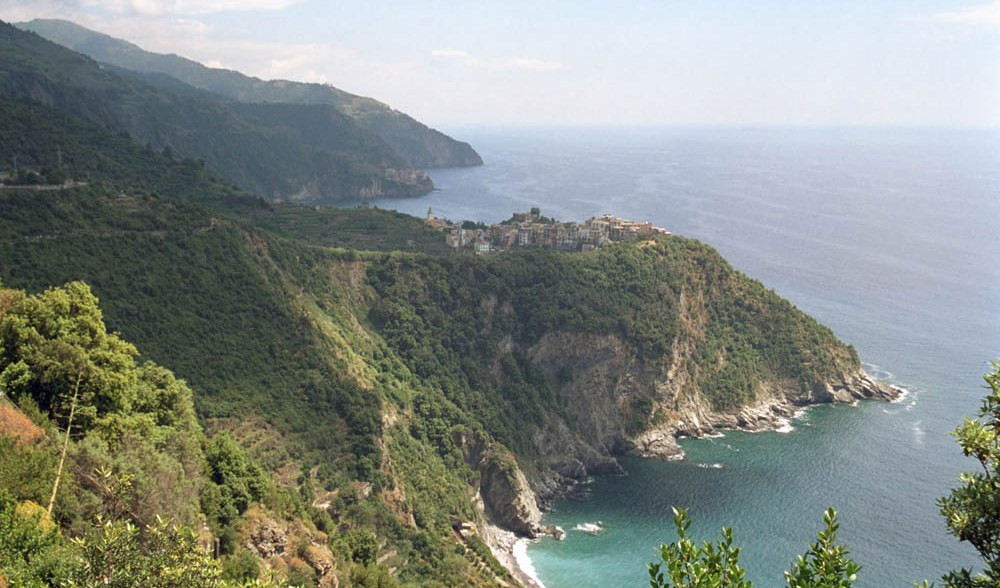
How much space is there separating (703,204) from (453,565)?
139211 millimetres

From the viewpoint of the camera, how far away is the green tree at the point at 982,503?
11.7 metres

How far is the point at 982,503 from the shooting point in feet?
39.1

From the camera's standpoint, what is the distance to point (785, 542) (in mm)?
54594

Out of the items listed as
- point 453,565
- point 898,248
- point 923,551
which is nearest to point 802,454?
point 923,551

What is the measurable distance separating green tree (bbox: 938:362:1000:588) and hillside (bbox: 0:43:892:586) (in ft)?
66.3

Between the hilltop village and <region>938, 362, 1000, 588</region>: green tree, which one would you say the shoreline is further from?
<region>938, 362, 1000, 588</region>: green tree

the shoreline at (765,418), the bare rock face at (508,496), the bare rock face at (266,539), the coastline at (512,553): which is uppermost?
the bare rock face at (266,539)

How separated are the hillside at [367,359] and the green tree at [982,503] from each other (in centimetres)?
2020

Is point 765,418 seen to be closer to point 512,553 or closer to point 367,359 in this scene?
point 512,553

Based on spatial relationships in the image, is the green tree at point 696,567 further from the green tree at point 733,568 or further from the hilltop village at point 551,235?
the hilltop village at point 551,235

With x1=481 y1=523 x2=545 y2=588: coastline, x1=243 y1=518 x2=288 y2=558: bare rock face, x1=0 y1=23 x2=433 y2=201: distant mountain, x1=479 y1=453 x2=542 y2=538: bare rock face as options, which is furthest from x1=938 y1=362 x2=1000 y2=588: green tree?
x1=0 y1=23 x2=433 y2=201: distant mountain

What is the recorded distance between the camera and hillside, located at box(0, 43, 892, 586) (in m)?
33.1

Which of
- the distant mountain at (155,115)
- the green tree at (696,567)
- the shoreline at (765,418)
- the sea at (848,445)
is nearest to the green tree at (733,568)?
the green tree at (696,567)

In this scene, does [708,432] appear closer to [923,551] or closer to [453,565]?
[923,551]
